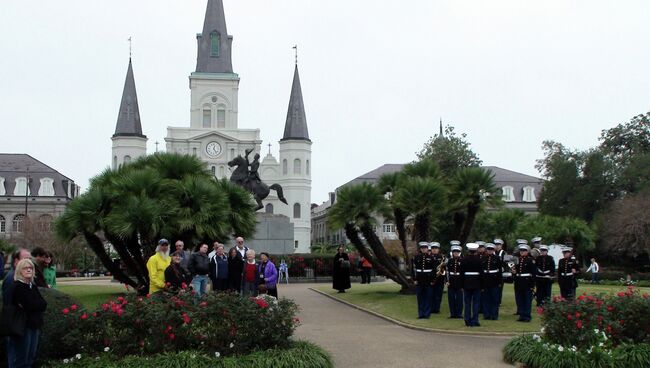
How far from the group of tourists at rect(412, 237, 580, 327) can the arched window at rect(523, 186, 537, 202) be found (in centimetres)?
8556

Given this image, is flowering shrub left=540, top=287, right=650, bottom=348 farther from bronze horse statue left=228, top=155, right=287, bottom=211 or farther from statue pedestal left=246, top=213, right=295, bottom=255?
statue pedestal left=246, top=213, right=295, bottom=255

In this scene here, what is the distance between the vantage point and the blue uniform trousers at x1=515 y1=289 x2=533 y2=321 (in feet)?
52.7

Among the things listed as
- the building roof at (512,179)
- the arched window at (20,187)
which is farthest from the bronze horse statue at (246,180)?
the arched window at (20,187)

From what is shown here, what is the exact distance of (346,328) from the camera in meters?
15.6

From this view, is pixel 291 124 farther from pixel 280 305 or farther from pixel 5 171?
pixel 280 305

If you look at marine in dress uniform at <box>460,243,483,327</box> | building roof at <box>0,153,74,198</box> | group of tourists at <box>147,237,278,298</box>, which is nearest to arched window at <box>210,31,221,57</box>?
building roof at <box>0,153,74,198</box>

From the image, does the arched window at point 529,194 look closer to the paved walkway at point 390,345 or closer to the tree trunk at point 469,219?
the tree trunk at point 469,219

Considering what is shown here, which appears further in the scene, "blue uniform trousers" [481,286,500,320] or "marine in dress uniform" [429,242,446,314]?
"marine in dress uniform" [429,242,446,314]

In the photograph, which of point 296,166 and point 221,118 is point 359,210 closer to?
point 296,166

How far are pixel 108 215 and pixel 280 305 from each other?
894 cm

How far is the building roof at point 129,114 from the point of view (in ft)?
326

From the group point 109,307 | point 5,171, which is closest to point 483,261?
point 109,307

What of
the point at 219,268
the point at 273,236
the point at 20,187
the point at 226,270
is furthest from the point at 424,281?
the point at 20,187

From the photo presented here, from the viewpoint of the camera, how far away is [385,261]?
75.5ft
